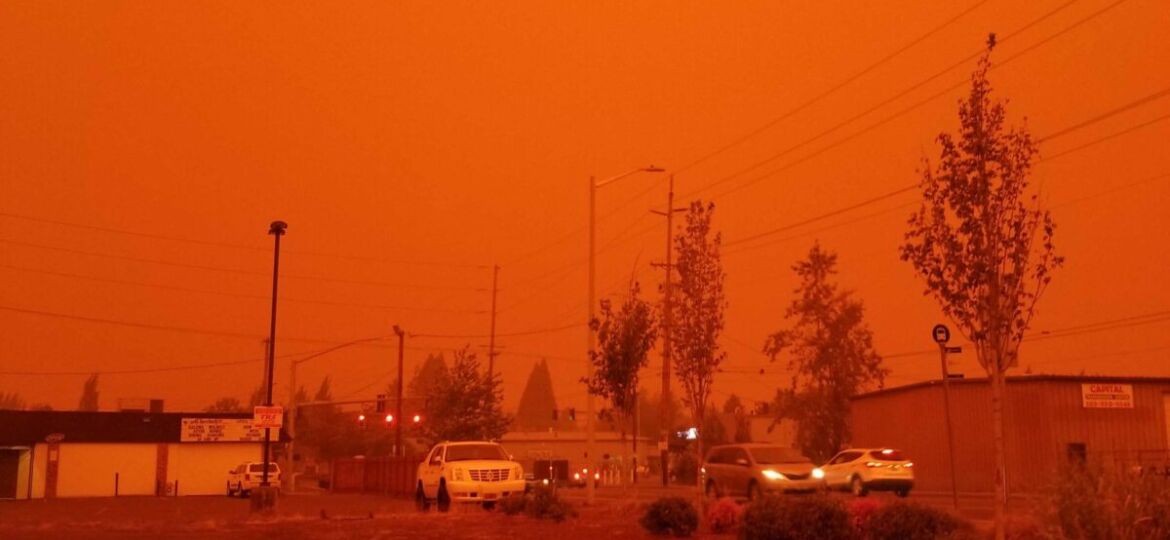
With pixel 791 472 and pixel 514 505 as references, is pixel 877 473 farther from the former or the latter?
pixel 514 505

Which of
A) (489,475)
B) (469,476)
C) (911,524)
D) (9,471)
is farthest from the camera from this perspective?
(9,471)

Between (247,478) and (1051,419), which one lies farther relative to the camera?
(247,478)

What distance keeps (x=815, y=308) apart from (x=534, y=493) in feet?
182

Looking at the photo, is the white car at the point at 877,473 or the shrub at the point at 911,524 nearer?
the shrub at the point at 911,524

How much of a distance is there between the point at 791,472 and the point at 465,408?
33.9 meters

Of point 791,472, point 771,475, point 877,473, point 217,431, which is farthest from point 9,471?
point 791,472

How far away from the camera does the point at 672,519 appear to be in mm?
19438

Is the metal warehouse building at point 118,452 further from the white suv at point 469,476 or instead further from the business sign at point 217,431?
the white suv at point 469,476

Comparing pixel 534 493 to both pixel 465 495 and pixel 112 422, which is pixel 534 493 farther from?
pixel 112 422

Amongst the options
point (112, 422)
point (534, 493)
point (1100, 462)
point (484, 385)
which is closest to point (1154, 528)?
point (1100, 462)

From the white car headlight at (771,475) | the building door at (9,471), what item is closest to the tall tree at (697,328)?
the white car headlight at (771,475)

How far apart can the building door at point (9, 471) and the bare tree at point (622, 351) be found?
4232cm

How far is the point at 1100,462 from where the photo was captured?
12.5 metres

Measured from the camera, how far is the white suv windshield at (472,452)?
31714mm
